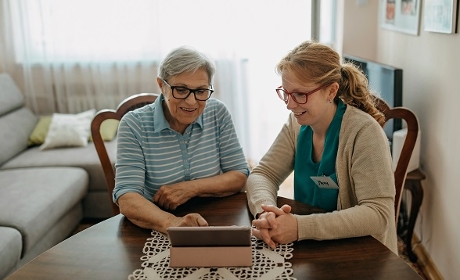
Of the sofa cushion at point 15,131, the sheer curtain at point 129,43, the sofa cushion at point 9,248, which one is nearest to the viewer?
the sofa cushion at point 9,248

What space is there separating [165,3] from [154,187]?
7.88 feet

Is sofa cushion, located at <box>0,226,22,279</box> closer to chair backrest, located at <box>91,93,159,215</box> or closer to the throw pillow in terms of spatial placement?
chair backrest, located at <box>91,93,159,215</box>

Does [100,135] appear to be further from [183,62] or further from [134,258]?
[134,258]

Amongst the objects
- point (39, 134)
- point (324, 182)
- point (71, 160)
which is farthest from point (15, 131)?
point (324, 182)

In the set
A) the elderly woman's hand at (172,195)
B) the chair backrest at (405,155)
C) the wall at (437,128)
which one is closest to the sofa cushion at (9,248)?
the elderly woman's hand at (172,195)

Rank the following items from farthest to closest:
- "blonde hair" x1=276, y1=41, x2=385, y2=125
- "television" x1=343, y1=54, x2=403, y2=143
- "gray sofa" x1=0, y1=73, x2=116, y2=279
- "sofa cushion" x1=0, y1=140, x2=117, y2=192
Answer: "sofa cushion" x1=0, y1=140, x2=117, y2=192
"television" x1=343, y1=54, x2=403, y2=143
"gray sofa" x1=0, y1=73, x2=116, y2=279
"blonde hair" x1=276, y1=41, x2=385, y2=125

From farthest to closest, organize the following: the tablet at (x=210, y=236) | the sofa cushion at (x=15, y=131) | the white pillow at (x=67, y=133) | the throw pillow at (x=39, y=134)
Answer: the throw pillow at (x=39, y=134)
the white pillow at (x=67, y=133)
the sofa cushion at (x=15, y=131)
the tablet at (x=210, y=236)

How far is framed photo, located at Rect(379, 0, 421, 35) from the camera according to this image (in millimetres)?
2650

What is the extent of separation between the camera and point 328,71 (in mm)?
1481

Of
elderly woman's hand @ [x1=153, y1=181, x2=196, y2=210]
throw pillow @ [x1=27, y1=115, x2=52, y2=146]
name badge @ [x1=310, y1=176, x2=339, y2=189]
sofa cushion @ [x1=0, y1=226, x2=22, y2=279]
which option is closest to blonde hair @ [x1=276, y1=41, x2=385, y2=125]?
A: name badge @ [x1=310, y1=176, x2=339, y2=189]

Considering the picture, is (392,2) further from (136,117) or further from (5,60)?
(5,60)

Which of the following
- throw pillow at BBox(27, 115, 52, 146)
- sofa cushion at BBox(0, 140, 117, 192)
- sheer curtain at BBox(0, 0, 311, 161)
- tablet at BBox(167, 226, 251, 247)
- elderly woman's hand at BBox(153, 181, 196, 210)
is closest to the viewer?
tablet at BBox(167, 226, 251, 247)

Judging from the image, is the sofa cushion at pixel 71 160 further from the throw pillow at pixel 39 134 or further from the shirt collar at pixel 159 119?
the shirt collar at pixel 159 119

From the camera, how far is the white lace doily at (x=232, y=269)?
117cm
